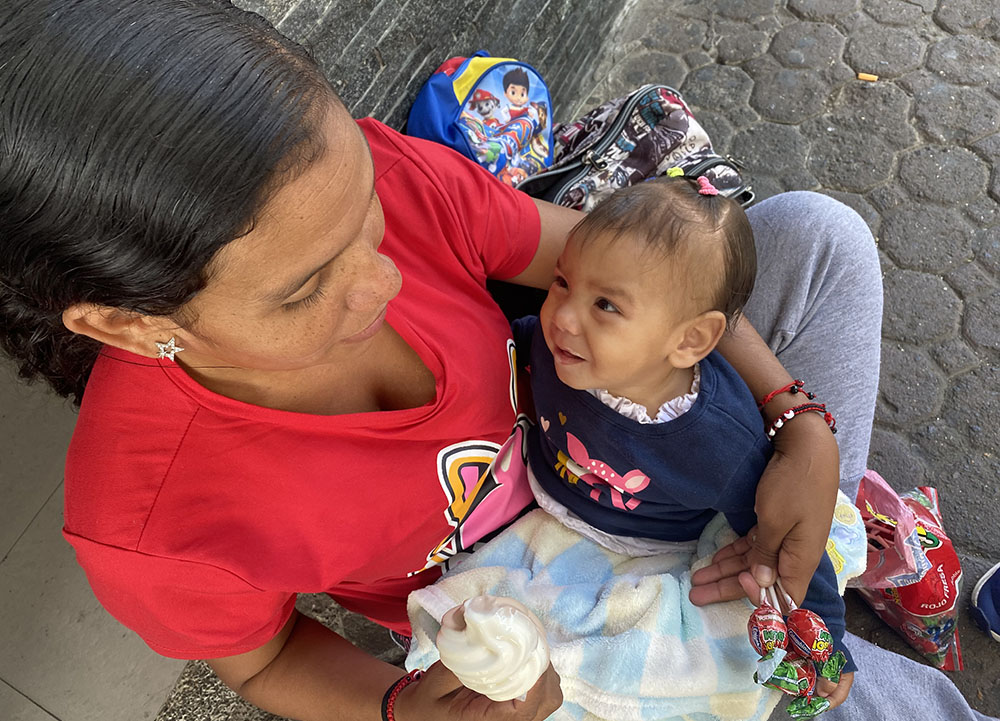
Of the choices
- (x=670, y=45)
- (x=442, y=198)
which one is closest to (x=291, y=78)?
(x=442, y=198)

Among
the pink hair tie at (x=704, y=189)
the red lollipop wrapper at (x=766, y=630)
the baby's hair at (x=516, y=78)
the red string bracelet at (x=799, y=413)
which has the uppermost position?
the pink hair tie at (x=704, y=189)

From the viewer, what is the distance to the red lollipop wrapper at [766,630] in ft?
4.71

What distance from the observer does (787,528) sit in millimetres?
1563

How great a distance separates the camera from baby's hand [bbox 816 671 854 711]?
154 centimetres

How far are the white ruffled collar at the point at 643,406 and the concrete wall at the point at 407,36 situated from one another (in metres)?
1.22

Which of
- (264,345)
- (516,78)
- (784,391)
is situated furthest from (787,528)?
(516,78)

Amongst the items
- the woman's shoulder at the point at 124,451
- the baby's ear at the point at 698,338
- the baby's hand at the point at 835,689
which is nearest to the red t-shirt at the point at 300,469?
the woman's shoulder at the point at 124,451

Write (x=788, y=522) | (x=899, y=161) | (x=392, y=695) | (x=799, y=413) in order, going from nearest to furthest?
(x=392, y=695) → (x=788, y=522) → (x=799, y=413) → (x=899, y=161)

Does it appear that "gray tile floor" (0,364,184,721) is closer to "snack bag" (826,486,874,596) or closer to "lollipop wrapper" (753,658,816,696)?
"lollipop wrapper" (753,658,816,696)

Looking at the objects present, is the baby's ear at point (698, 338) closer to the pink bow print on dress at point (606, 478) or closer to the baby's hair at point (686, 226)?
the baby's hair at point (686, 226)

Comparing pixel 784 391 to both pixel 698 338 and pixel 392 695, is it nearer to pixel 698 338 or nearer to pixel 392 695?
pixel 698 338

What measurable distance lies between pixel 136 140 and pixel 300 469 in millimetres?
650

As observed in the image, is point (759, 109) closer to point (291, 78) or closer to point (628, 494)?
point (628, 494)

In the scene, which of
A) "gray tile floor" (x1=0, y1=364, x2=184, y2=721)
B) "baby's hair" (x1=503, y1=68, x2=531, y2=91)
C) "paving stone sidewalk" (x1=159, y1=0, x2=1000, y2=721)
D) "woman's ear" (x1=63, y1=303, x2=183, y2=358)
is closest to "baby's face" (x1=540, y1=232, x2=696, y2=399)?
"woman's ear" (x1=63, y1=303, x2=183, y2=358)
